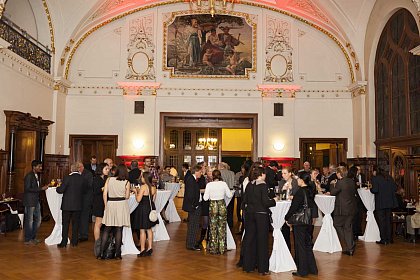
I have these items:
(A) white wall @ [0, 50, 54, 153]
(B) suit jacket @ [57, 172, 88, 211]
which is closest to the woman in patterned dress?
(B) suit jacket @ [57, 172, 88, 211]

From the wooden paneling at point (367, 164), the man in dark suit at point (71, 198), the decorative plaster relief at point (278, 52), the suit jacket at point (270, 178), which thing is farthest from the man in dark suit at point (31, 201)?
the wooden paneling at point (367, 164)

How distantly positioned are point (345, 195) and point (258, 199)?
6.91 feet

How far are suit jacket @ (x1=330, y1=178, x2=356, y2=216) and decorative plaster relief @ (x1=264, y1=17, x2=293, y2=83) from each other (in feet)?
26.6

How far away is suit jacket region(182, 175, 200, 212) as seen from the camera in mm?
6867

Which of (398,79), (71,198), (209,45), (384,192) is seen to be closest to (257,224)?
(71,198)

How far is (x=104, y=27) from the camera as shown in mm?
14625

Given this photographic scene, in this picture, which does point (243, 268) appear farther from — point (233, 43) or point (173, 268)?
point (233, 43)

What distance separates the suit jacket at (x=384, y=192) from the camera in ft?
25.7

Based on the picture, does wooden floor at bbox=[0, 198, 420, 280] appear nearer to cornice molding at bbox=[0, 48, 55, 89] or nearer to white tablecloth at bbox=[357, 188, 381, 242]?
white tablecloth at bbox=[357, 188, 381, 242]

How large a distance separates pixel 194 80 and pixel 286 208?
9198 mm

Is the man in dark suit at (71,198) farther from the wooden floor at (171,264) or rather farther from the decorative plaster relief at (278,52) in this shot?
the decorative plaster relief at (278,52)

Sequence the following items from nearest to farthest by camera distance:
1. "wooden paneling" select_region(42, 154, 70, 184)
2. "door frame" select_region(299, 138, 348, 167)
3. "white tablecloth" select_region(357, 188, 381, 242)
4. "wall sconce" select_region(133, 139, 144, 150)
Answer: "white tablecloth" select_region(357, 188, 381, 242), "wooden paneling" select_region(42, 154, 70, 184), "wall sconce" select_region(133, 139, 144, 150), "door frame" select_region(299, 138, 348, 167)

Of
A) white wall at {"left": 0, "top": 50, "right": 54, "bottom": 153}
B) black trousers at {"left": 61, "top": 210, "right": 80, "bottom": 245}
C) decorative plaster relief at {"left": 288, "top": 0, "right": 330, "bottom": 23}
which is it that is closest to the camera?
black trousers at {"left": 61, "top": 210, "right": 80, "bottom": 245}

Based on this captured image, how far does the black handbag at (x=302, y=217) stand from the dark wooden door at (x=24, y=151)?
8.24m
